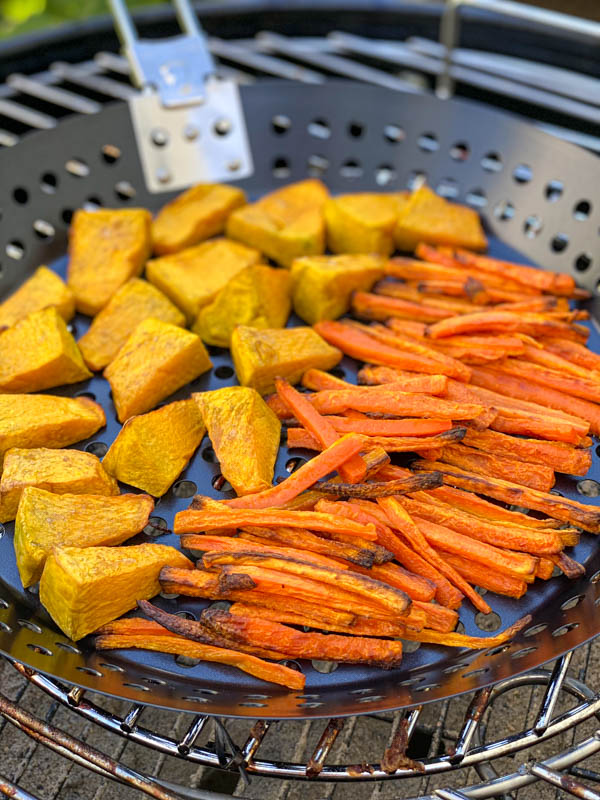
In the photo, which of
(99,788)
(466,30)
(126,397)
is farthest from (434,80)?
(99,788)

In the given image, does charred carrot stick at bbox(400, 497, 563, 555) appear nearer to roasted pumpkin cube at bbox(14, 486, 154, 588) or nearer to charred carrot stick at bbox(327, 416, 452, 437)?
charred carrot stick at bbox(327, 416, 452, 437)

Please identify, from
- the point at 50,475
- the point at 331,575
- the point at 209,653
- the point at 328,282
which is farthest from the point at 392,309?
the point at 209,653

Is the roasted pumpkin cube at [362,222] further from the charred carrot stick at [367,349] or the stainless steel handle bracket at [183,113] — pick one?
the stainless steel handle bracket at [183,113]

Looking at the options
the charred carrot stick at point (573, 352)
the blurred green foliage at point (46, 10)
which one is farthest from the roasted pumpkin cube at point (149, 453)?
the blurred green foliage at point (46, 10)

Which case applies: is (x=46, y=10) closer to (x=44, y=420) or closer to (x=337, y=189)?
(x=337, y=189)

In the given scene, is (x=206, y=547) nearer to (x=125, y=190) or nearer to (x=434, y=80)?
(x=125, y=190)
